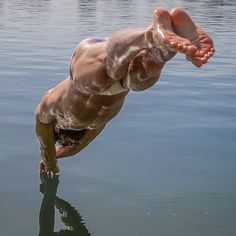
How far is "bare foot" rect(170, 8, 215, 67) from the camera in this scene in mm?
3221

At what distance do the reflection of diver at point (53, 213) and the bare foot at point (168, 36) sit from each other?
217cm

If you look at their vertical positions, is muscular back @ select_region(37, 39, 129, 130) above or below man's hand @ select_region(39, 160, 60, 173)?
above

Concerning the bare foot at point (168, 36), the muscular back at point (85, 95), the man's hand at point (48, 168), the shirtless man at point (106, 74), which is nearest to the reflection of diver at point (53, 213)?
the man's hand at point (48, 168)

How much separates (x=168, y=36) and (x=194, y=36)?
0.16 m

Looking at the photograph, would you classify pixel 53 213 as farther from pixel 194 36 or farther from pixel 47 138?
pixel 194 36

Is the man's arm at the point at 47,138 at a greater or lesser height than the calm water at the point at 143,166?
greater

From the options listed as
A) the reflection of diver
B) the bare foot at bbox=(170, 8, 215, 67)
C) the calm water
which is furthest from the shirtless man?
the calm water

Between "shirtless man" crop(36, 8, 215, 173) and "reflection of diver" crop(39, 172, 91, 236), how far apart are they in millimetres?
183

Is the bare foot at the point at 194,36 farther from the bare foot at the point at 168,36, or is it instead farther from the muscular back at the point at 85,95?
Result: the muscular back at the point at 85,95

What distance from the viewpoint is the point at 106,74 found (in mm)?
4199

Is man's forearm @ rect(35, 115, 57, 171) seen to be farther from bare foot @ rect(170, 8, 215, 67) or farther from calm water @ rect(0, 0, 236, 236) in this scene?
bare foot @ rect(170, 8, 215, 67)

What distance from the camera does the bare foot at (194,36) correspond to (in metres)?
3.22

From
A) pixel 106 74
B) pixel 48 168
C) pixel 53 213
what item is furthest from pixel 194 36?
pixel 48 168

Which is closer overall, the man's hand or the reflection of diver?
the reflection of diver
